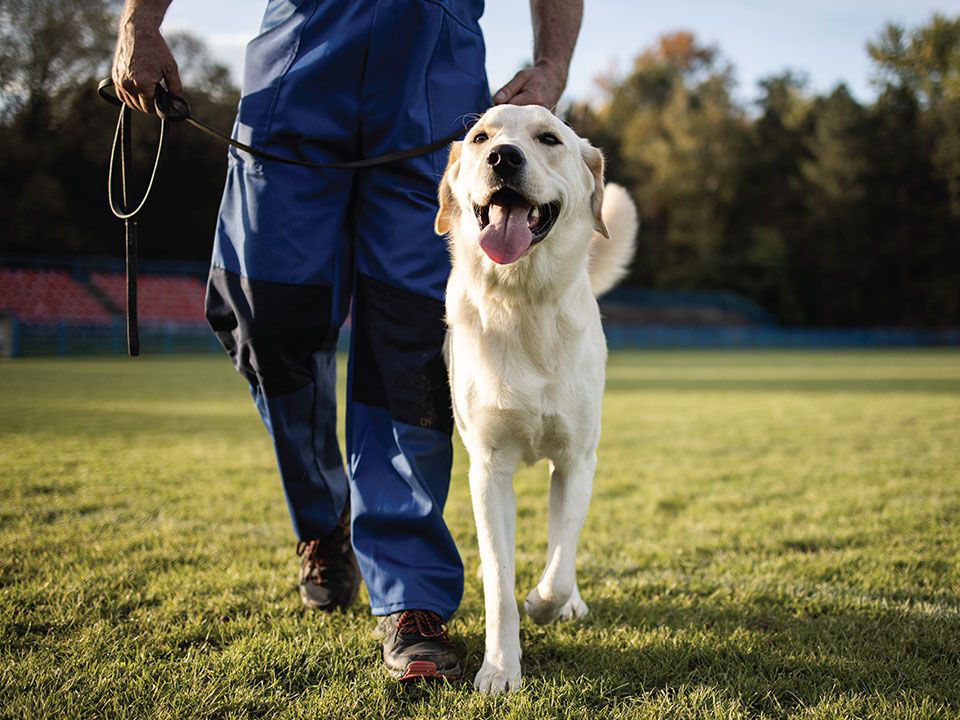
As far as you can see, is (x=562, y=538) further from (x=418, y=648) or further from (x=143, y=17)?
(x=143, y=17)

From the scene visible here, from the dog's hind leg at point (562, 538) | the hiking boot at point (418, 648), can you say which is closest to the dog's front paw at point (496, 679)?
the hiking boot at point (418, 648)

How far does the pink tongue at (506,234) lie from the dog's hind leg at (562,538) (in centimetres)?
69

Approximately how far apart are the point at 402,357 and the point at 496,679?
1.04 meters

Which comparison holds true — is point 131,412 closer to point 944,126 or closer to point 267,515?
point 267,515

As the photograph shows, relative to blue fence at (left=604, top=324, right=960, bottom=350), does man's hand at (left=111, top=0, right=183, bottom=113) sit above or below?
above

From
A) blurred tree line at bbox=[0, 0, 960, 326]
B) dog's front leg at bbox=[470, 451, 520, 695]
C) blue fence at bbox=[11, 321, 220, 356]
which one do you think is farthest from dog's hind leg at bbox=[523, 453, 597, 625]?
blurred tree line at bbox=[0, 0, 960, 326]

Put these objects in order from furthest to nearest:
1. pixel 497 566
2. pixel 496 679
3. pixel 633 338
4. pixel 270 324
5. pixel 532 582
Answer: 1. pixel 633 338
2. pixel 532 582
3. pixel 270 324
4. pixel 497 566
5. pixel 496 679

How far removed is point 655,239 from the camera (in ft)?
144

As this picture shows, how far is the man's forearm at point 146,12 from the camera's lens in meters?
2.29

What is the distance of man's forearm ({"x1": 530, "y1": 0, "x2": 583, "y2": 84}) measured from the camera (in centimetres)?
259

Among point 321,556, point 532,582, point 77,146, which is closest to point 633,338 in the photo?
point 77,146

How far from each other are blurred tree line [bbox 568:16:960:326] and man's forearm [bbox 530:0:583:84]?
39577 mm

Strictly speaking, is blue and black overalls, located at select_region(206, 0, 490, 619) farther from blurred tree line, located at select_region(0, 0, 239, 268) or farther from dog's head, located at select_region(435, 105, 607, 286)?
blurred tree line, located at select_region(0, 0, 239, 268)

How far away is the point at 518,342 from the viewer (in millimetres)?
2234
